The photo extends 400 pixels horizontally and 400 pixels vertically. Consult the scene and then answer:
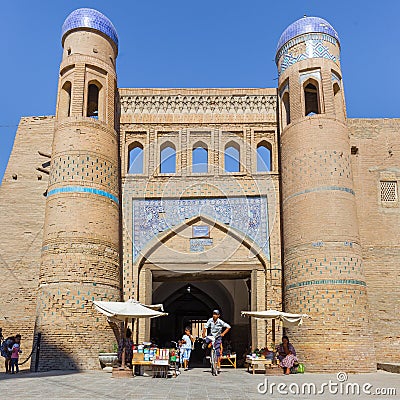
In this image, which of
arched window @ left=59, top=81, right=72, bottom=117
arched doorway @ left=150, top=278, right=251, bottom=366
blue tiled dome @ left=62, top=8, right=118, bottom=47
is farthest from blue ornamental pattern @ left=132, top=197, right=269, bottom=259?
blue tiled dome @ left=62, top=8, right=118, bottom=47

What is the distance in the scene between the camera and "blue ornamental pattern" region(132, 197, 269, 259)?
11.8 meters

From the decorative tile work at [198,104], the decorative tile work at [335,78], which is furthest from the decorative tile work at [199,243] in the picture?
the decorative tile work at [335,78]

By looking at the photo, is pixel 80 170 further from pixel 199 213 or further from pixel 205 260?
pixel 205 260

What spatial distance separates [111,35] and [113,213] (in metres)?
4.24

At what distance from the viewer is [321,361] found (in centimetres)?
977

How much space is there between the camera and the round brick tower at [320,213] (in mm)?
9922

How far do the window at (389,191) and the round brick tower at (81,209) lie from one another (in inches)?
233

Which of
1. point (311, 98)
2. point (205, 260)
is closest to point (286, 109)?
point (311, 98)

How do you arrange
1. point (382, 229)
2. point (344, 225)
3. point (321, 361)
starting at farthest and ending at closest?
point (382, 229), point (344, 225), point (321, 361)

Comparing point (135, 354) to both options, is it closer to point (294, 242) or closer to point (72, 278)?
point (72, 278)

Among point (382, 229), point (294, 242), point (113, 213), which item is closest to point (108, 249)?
point (113, 213)

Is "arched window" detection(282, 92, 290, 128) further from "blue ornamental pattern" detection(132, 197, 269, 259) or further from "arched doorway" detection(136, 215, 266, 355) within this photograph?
"arched doorway" detection(136, 215, 266, 355)

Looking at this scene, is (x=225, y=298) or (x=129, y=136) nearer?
(x=129, y=136)

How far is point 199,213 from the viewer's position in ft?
39.0
